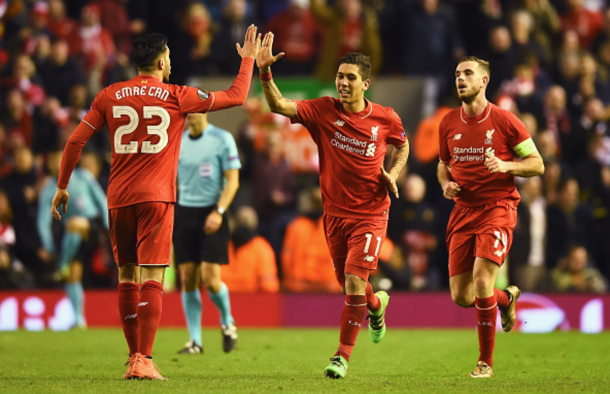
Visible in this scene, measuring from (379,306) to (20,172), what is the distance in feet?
26.7

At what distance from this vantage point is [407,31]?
17.1 metres

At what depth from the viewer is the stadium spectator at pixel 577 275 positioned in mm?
14164

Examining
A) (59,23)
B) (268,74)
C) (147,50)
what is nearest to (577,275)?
(268,74)

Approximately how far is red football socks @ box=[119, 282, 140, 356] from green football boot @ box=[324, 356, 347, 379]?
4.92 feet

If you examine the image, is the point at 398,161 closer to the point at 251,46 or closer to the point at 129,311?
the point at 251,46

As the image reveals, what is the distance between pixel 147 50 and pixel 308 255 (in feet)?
23.2

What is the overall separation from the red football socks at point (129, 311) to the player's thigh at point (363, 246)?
1.70 m

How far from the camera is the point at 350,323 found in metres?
7.77

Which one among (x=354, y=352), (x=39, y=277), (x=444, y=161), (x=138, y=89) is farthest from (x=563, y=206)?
(x=138, y=89)

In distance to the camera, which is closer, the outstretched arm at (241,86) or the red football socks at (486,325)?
the outstretched arm at (241,86)

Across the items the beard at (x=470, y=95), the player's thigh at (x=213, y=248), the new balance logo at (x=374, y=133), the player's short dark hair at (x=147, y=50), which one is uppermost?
the player's short dark hair at (x=147, y=50)

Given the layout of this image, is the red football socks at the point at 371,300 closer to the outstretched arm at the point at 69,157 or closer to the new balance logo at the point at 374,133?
the new balance logo at the point at 374,133

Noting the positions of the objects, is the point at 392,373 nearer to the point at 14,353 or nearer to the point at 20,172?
the point at 14,353

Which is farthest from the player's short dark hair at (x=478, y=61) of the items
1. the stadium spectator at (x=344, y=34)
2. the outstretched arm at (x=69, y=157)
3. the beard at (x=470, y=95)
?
the stadium spectator at (x=344, y=34)
